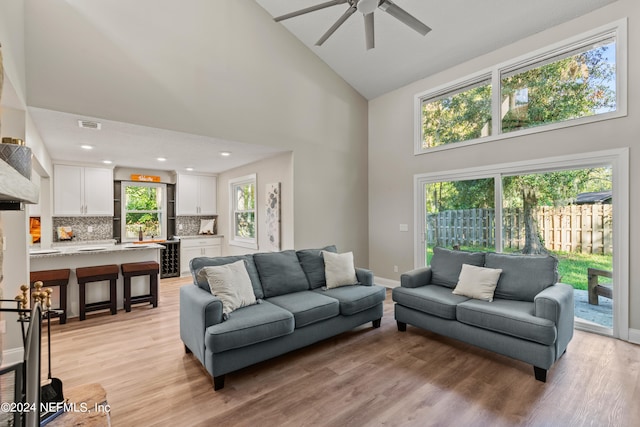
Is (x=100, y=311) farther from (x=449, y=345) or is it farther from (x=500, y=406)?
(x=500, y=406)

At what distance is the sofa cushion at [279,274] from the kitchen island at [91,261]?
2165mm

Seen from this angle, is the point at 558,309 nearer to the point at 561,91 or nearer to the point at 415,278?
the point at 415,278

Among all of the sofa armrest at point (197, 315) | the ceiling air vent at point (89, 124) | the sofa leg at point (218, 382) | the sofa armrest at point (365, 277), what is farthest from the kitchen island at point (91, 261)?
the sofa armrest at point (365, 277)

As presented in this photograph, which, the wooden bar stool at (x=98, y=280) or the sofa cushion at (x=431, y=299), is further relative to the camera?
the wooden bar stool at (x=98, y=280)

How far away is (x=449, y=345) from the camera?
315 cm

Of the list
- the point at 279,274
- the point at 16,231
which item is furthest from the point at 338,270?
the point at 16,231

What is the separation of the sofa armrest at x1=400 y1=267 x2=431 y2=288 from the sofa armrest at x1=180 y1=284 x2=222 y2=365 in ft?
7.08

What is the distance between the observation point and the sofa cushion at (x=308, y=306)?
9.25 ft

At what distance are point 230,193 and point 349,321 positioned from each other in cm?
441

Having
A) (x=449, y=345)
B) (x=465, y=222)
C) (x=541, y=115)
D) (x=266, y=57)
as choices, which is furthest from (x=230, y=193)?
(x=541, y=115)

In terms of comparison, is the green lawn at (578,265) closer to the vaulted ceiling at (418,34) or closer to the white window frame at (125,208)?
the vaulted ceiling at (418,34)

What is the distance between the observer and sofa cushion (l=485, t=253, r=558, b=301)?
2.99 meters

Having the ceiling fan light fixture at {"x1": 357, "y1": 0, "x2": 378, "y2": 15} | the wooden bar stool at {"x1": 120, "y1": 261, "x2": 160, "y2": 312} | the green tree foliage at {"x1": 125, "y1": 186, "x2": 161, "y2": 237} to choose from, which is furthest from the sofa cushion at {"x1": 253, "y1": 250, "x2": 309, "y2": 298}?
the green tree foliage at {"x1": 125, "y1": 186, "x2": 161, "y2": 237}

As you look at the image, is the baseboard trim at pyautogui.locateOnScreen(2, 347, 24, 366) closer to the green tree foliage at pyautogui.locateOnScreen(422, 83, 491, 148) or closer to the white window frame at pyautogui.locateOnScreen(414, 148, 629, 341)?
the green tree foliage at pyautogui.locateOnScreen(422, 83, 491, 148)
